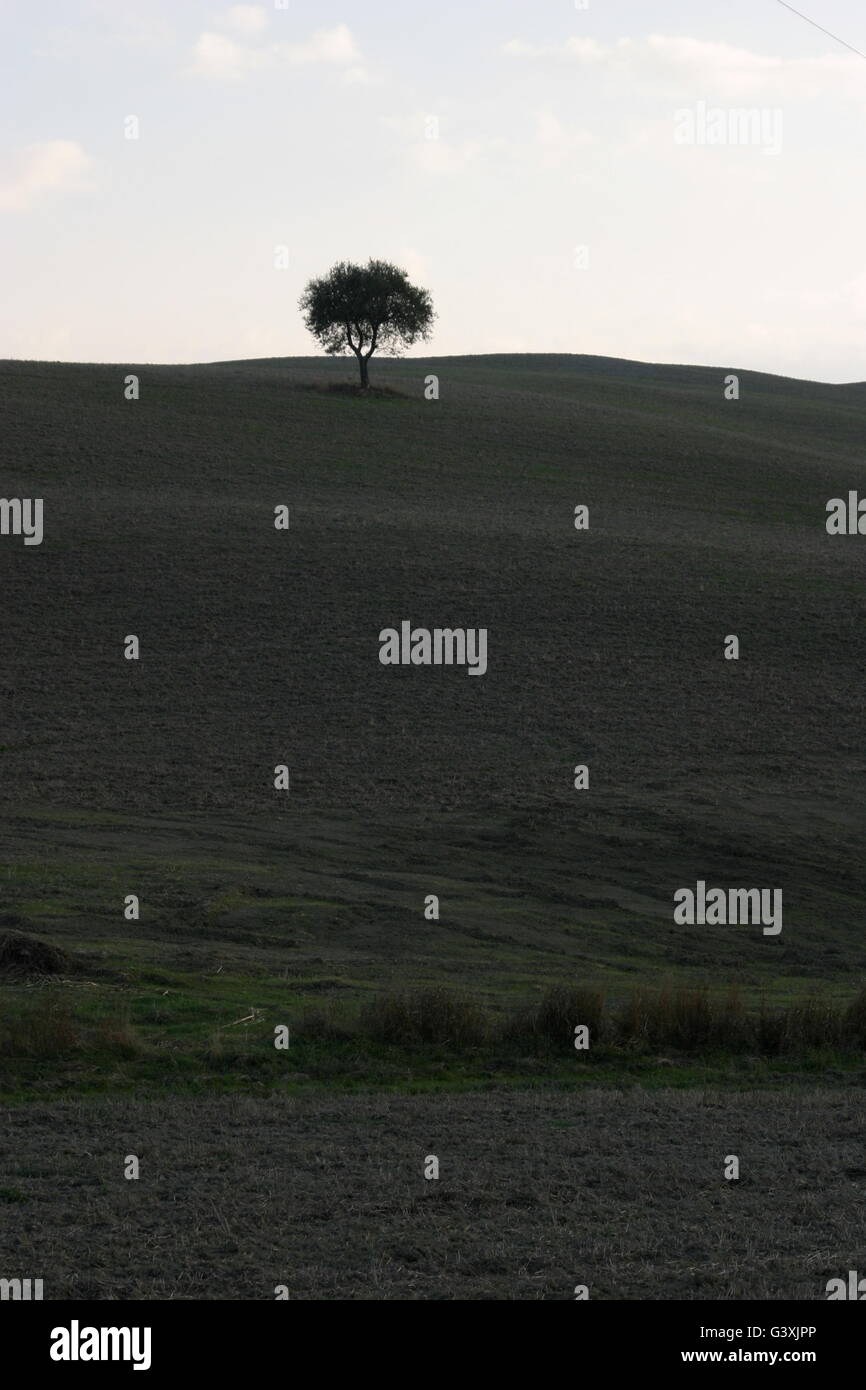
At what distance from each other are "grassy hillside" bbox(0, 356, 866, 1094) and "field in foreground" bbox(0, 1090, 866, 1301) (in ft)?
8.90

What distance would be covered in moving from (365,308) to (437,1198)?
7682 centimetres

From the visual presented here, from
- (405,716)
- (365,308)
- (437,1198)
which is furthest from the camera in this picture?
(365,308)

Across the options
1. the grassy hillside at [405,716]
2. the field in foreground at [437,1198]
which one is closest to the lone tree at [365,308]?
the grassy hillside at [405,716]

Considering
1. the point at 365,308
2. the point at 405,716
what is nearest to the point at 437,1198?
the point at 405,716

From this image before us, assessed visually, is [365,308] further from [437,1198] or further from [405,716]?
[437,1198]

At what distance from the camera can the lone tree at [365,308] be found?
82.0 meters

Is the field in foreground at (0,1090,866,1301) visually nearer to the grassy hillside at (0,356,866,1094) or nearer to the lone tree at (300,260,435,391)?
the grassy hillside at (0,356,866,1094)

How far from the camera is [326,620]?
128ft

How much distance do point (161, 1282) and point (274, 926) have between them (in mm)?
10870

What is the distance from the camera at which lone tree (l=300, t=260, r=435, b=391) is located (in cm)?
8200

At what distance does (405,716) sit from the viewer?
106ft

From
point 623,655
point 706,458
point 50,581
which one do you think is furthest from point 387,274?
point 623,655
